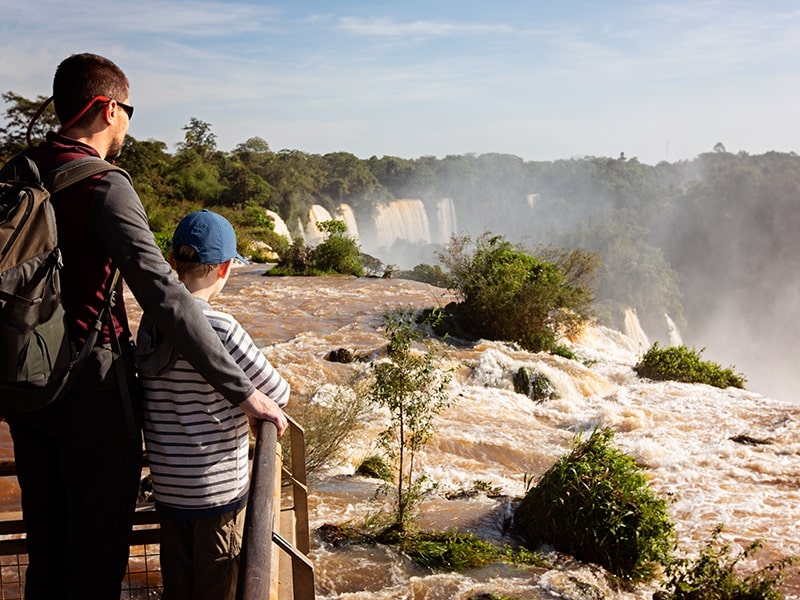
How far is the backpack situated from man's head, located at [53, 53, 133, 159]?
20 centimetres

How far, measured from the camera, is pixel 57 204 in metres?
2.07

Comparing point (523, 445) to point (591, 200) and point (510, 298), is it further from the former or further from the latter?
point (591, 200)

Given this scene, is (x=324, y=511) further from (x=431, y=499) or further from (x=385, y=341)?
(x=385, y=341)

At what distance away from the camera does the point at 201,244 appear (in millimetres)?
2293

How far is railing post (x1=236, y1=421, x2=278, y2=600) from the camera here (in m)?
1.37

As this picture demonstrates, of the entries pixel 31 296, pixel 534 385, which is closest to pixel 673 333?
pixel 534 385

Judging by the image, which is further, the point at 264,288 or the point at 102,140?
the point at 264,288

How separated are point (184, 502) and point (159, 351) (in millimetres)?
426

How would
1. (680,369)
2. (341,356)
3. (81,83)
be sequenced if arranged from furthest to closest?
(680,369) → (341,356) → (81,83)

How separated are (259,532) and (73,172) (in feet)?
3.62

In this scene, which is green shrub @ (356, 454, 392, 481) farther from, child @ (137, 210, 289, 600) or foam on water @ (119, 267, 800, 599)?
child @ (137, 210, 289, 600)

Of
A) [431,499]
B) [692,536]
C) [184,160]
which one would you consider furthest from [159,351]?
[184,160]

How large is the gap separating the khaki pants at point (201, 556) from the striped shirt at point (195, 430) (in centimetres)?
6

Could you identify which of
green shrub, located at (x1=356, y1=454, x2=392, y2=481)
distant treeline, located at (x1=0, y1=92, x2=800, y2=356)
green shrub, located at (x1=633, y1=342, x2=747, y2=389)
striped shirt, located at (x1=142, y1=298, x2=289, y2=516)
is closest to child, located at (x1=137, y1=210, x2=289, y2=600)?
striped shirt, located at (x1=142, y1=298, x2=289, y2=516)
